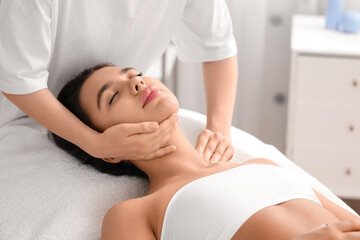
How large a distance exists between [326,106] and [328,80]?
0.12 meters

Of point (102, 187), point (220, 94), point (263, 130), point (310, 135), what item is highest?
point (220, 94)

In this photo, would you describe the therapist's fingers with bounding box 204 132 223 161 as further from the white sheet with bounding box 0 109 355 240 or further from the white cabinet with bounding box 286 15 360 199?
the white cabinet with bounding box 286 15 360 199

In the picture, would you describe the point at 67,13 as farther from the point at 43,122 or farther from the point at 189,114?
the point at 189,114

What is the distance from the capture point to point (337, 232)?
1.02 metres

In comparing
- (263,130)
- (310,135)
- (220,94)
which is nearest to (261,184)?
(220,94)

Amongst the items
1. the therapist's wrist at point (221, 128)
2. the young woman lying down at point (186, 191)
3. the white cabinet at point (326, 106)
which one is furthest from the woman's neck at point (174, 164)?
the white cabinet at point (326, 106)

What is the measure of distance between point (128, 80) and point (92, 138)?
17 centimetres

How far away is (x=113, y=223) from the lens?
1.23m

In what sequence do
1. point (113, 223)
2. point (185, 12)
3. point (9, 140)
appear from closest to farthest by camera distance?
point (113, 223)
point (9, 140)
point (185, 12)

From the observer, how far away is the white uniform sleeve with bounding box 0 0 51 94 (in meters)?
1.30

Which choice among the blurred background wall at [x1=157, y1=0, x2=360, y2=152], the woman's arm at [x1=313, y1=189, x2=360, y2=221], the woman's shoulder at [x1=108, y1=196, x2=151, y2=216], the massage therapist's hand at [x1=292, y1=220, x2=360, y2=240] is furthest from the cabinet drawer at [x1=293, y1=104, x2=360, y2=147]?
the massage therapist's hand at [x1=292, y1=220, x2=360, y2=240]

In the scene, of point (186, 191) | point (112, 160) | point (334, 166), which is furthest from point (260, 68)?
point (186, 191)

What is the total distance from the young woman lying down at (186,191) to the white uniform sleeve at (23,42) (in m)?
0.16

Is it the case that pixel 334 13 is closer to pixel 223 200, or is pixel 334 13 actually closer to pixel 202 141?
pixel 202 141
